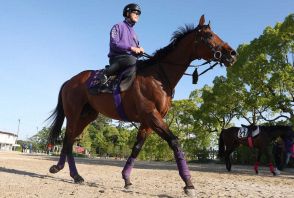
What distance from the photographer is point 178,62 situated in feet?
21.9

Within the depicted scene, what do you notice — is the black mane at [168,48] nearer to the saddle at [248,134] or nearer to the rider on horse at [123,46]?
the rider on horse at [123,46]

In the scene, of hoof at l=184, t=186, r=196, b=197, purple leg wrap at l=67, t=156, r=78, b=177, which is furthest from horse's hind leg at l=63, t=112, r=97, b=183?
hoof at l=184, t=186, r=196, b=197

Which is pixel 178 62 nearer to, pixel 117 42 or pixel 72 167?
pixel 117 42

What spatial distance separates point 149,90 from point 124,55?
93 centimetres

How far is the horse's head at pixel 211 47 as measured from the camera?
6.30 m

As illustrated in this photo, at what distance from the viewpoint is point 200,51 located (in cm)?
656

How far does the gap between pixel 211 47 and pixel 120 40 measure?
1.73 meters

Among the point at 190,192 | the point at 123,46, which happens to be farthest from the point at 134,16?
the point at 190,192

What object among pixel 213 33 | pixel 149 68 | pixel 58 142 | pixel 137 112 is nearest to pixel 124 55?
pixel 149 68

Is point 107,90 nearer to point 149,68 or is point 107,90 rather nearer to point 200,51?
point 149,68

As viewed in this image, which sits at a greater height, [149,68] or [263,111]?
[263,111]

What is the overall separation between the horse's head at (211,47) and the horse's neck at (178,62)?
0.19 m

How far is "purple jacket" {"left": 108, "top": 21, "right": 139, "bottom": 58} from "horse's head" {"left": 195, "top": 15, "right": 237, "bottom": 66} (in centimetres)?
130

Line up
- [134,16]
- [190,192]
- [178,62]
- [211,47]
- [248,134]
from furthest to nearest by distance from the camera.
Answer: [248,134], [134,16], [178,62], [211,47], [190,192]
